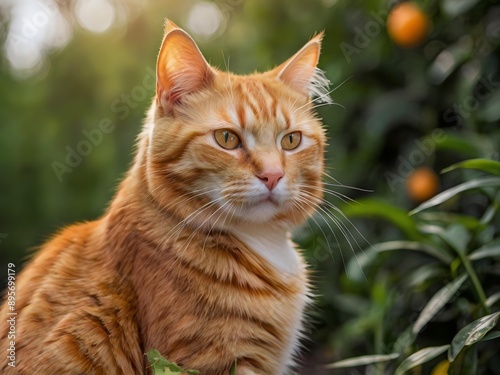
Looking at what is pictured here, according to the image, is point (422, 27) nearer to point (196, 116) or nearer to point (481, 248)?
point (481, 248)

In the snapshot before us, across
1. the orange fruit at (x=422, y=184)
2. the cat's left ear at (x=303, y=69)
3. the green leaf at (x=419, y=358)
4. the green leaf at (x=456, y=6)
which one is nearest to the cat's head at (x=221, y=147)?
the cat's left ear at (x=303, y=69)

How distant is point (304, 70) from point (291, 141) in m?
0.26

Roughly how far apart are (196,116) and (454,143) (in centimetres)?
91

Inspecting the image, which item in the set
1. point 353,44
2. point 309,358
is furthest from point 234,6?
point 309,358

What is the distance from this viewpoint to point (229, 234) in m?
1.70

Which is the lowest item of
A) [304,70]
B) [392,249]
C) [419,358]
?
[419,358]

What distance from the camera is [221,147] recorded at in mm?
1623

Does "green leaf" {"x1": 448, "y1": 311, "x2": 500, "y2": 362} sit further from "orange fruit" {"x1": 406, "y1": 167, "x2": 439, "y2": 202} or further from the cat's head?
"orange fruit" {"x1": 406, "y1": 167, "x2": 439, "y2": 202}

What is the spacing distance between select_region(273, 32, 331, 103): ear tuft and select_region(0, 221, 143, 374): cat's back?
0.68m

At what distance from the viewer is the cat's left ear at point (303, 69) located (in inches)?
72.2

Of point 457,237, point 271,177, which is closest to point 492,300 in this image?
point 457,237
